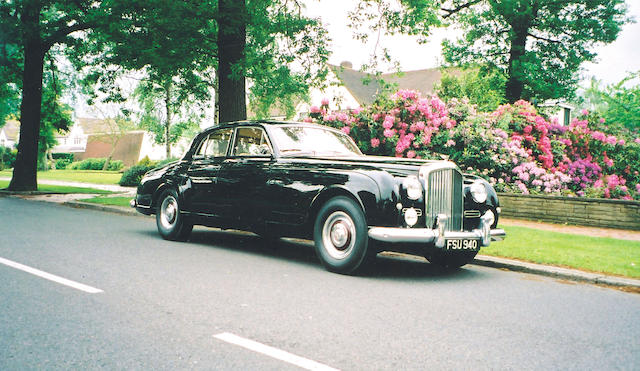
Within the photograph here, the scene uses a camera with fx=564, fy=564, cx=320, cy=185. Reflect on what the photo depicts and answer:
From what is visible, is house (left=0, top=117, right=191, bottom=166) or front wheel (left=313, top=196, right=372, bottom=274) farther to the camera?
house (left=0, top=117, right=191, bottom=166)

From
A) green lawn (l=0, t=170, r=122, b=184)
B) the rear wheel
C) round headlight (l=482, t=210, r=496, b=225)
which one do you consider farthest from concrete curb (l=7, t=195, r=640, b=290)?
green lawn (l=0, t=170, r=122, b=184)

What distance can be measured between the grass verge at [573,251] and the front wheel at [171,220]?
14.8 ft

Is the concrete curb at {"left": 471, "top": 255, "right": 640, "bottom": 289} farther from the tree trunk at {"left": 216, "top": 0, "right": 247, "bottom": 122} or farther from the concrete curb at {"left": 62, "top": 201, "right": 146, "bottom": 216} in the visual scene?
the concrete curb at {"left": 62, "top": 201, "right": 146, "bottom": 216}

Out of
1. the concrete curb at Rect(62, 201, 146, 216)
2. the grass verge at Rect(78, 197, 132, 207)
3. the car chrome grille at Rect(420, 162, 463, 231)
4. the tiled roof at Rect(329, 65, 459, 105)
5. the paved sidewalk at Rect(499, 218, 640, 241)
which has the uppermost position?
the tiled roof at Rect(329, 65, 459, 105)

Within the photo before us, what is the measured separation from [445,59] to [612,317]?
2382 centimetres

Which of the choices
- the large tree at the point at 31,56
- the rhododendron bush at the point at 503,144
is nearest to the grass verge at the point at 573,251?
the rhododendron bush at the point at 503,144

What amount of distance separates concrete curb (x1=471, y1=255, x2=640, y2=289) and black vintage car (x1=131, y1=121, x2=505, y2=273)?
0.41 metres

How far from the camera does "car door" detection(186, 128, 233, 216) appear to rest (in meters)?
8.17

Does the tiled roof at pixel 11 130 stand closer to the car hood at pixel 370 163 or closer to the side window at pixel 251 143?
the side window at pixel 251 143

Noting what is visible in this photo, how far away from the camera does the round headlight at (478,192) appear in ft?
22.2

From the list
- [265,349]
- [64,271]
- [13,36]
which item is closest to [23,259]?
[64,271]

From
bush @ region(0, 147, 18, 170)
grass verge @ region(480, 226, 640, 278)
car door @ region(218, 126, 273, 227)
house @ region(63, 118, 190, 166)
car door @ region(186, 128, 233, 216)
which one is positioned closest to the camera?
grass verge @ region(480, 226, 640, 278)

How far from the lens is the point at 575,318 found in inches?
194

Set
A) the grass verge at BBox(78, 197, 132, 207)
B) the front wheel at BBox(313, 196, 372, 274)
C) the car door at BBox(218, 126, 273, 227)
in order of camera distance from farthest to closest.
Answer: the grass verge at BBox(78, 197, 132, 207) < the car door at BBox(218, 126, 273, 227) < the front wheel at BBox(313, 196, 372, 274)
